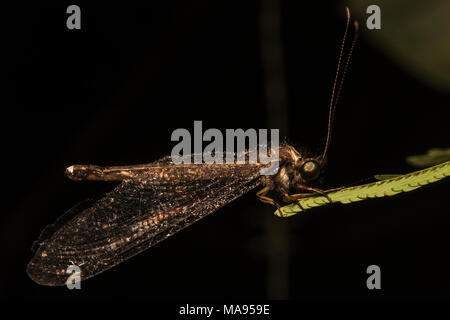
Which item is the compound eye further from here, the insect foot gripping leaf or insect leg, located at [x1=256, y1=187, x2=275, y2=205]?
the insect foot gripping leaf

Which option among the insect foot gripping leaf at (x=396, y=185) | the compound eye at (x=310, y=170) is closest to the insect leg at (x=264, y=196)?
the compound eye at (x=310, y=170)

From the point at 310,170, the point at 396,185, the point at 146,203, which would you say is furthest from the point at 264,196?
the point at 396,185

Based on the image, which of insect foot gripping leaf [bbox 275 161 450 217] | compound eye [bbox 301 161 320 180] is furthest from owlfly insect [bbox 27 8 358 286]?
insect foot gripping leaf [bbox 275 161 450 217]

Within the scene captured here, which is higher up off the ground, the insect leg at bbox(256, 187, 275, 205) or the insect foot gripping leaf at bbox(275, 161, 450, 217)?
the insect leg at bbox(256, 187, 275, 205)

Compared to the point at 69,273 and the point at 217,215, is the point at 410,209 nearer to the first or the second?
the point at 217,215

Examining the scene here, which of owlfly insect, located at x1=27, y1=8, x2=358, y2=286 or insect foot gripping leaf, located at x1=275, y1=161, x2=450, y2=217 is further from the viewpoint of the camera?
owlfly insect, located at x1=27, y1=8, x2=358, y2=286

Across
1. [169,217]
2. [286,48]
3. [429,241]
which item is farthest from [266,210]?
[286,48]

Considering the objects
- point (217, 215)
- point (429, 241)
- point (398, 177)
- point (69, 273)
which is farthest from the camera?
point (217, 215)
